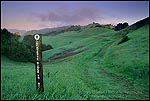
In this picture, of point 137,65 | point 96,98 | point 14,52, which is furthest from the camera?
point 14,52

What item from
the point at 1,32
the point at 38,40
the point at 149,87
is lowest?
the point at 149,87

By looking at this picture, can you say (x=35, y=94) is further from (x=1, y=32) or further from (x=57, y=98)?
(x=1, y=32)

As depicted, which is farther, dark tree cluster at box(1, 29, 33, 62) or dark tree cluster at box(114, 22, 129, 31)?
dark tree cluster at box(114, 22, 129, 31)

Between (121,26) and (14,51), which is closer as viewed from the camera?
(14,51)

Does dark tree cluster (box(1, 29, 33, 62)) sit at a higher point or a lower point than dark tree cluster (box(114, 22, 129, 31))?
lower

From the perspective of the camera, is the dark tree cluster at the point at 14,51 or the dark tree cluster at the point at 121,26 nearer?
the dark tree cluster at the point at 14,51

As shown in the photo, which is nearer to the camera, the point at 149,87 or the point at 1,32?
the point at 149,87

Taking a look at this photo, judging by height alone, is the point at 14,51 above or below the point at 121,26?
below

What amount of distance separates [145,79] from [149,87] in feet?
10.9

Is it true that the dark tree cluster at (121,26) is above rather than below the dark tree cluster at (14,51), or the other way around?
above

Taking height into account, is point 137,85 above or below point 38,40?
below

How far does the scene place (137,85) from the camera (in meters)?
18.3

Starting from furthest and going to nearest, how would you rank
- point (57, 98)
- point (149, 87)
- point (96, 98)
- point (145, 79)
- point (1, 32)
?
point (1, 32)
point (145, 79)
point (149, 87)
point (96, 98)
point (57, 98)

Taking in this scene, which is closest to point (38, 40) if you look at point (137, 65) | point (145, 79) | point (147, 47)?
point (145, 79)
